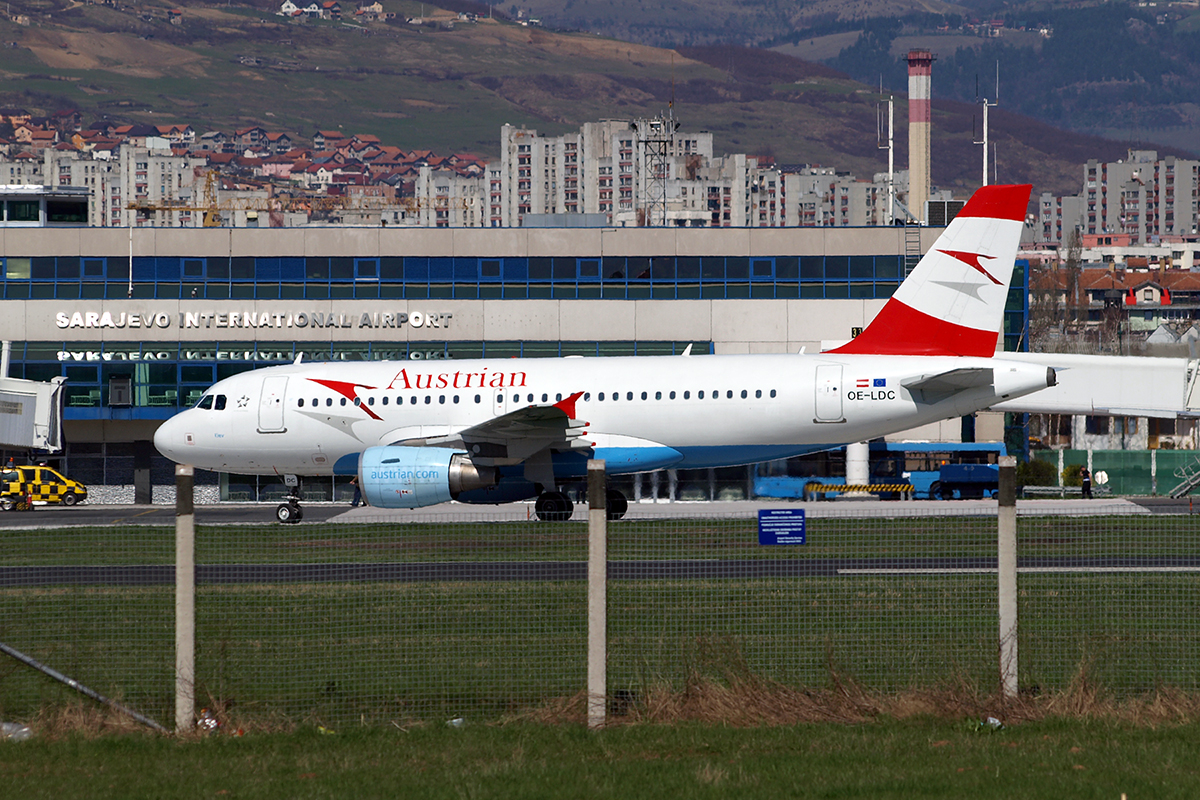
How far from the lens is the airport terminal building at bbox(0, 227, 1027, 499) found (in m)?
51.4

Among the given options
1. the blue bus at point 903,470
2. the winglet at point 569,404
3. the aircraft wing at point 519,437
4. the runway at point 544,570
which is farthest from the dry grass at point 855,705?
the blue bus at point 903,470

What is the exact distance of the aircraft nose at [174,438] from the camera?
3353cm

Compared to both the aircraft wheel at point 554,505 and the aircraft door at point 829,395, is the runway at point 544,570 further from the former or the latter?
the aircraft wheel at point 554,505

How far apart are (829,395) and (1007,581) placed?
59.0 ft

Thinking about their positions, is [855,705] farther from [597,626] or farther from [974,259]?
[974,259]

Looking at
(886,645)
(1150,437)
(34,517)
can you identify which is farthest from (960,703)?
(1150,437)

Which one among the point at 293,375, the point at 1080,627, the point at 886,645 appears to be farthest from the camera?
the point at 293,375

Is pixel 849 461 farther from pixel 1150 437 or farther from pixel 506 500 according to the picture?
pixel 1150 437

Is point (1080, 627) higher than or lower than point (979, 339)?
lower

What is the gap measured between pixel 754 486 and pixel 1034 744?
37.8 metres

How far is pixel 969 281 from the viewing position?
29750 millimetres

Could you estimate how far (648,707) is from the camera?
11781 mm

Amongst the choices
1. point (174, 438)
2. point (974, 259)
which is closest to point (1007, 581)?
point (974, 259)

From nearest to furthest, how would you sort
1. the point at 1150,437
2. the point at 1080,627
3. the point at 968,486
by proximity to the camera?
1. the point at 1080,627
2. the point at 968,486
3. the point at 1150,437
